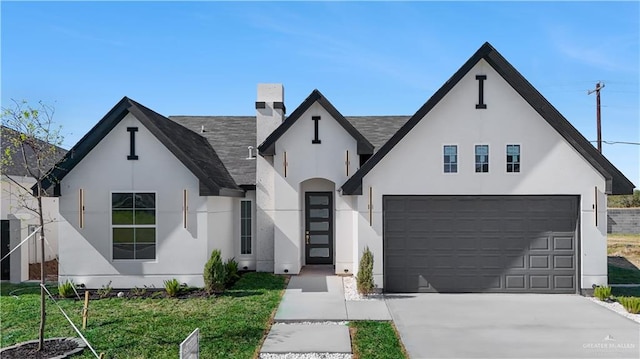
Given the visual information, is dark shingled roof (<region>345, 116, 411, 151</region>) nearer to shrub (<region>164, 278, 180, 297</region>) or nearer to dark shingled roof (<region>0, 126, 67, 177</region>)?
shrub (<region>164, 278, 180, 297</region>)

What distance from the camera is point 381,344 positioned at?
7410 mm

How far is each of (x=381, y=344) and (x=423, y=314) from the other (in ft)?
7.78

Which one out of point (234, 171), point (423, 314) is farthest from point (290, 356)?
point (234, 171)

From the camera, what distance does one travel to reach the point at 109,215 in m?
11.8

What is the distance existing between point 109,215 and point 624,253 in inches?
805

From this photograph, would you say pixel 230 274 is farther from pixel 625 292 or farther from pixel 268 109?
A: pixel 625 292

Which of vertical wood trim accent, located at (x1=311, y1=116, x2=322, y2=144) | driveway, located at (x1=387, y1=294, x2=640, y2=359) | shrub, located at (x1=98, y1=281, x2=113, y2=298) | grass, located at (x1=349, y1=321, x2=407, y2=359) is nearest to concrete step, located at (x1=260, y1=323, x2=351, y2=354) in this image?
grass, located at (x1=349, y1=321, x2=407, y2=359)

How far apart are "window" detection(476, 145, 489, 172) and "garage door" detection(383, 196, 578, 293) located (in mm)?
852

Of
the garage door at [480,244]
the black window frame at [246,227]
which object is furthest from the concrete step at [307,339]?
the black window frame at [246,227]

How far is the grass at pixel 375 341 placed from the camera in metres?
6.96

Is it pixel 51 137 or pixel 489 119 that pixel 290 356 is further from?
pixel 489 119

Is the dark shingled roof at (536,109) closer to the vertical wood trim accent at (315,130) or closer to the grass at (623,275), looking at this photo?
the vertical wood trim accent at (315,130)

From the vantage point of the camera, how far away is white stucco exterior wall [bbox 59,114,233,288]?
38.3ft

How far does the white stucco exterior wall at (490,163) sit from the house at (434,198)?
0.03 metres
